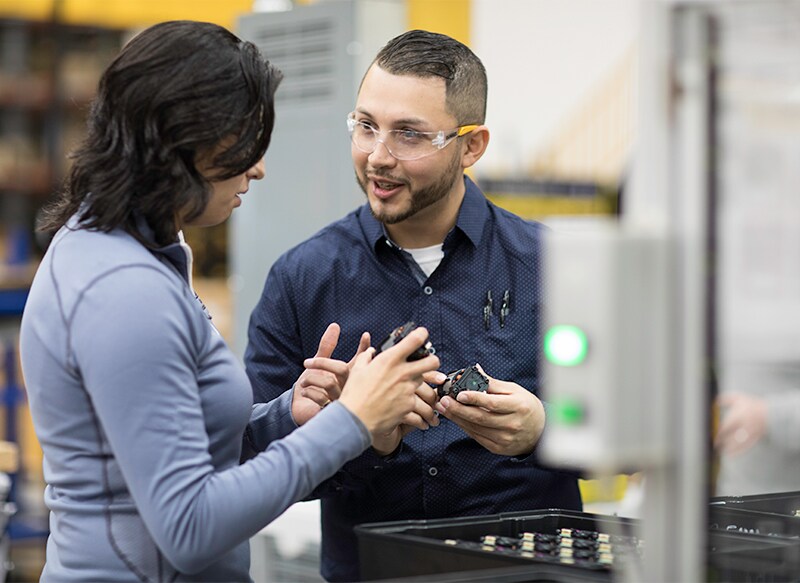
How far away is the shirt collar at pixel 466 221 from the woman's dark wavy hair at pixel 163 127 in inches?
30.3

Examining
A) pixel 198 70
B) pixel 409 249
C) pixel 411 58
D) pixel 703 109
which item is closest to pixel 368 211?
pixel 409 249

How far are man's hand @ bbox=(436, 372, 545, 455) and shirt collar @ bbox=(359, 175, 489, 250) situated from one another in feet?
1.47

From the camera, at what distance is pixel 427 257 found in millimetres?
2482

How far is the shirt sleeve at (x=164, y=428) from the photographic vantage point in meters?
1.49

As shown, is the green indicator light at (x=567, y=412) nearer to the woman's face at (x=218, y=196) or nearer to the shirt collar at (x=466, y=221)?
the woman's face at (x=218, y=196)

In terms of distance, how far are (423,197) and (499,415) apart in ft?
1.78

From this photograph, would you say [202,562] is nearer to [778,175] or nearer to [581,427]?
[581,427]

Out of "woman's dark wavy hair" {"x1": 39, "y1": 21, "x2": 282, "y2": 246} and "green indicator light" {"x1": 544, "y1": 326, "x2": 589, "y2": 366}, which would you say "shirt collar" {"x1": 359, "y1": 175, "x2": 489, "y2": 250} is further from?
"green indicator light" {"x1": 544, "y1": 326, "x2": 589, "y2": 366}

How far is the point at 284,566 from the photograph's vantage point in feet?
11.0

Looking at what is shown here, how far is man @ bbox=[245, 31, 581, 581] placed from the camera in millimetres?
2348

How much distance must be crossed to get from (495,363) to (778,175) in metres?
1.04

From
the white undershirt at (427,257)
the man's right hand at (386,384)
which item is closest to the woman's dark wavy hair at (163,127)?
the man's right hand at (386,384)

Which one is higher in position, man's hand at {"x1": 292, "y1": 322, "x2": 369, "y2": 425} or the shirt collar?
the shirt collar

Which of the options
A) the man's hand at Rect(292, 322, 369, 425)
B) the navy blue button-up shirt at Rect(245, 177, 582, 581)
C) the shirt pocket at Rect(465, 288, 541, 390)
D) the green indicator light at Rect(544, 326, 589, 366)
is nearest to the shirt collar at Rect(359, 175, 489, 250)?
the navy blue button-up shirt at Rect(245, 177, 582, 581)
